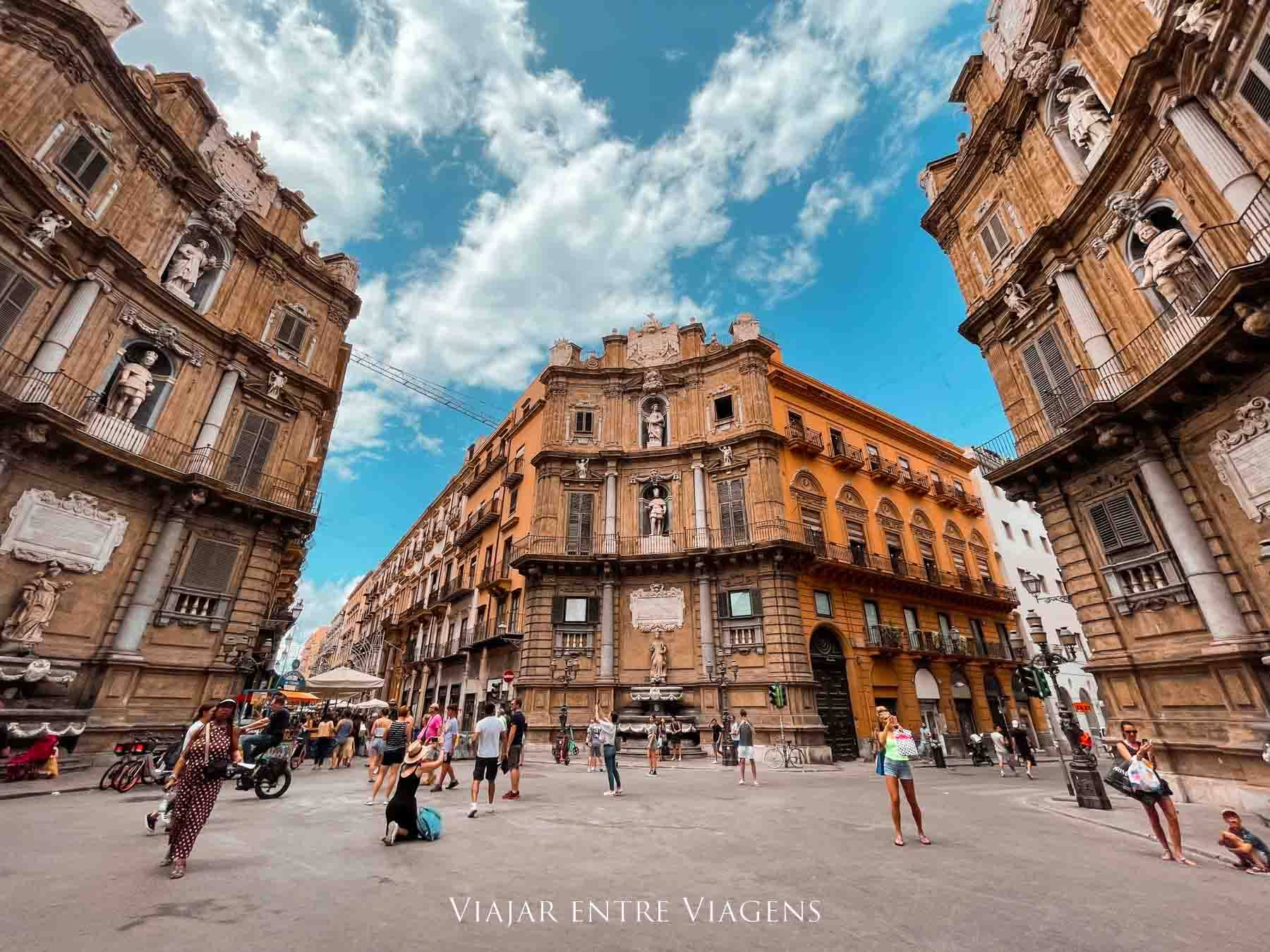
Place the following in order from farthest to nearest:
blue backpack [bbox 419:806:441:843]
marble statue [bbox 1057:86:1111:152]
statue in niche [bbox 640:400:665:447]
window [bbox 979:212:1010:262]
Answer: statue in niche [bbox 640:400:665:447] → window [bbox 979:212:1010:262] → marble statue [bbox 1057:86:1111:152] → blue backpack [bbox 419:806:441:843]

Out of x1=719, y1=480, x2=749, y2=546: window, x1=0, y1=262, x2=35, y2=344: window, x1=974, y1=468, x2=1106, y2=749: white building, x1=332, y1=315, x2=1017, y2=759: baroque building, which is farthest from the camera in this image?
x1=974, y1=468, x2=1106, y2=749: white building

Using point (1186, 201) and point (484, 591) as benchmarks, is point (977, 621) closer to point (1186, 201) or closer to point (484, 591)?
point (1186, 201)

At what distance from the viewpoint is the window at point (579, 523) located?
2384cm

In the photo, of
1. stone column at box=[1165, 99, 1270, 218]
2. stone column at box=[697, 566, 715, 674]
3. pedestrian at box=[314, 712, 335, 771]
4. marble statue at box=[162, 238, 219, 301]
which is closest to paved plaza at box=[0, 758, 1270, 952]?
pedestrian at box=[314, 712, 335, 771]

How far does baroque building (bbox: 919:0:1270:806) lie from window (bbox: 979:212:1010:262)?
31cm

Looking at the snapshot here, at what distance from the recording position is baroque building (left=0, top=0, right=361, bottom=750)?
12.0 meters

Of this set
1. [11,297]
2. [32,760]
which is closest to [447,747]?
[32,760]

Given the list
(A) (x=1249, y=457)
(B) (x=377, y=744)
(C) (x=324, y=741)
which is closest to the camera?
(A) (x=1249, y=457)

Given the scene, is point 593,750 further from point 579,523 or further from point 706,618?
point 579,523

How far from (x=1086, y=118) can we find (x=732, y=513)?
15784 millimetres

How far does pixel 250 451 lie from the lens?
16.6 metres

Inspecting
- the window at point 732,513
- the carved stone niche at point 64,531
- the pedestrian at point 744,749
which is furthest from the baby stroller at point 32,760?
the window at point 732,513

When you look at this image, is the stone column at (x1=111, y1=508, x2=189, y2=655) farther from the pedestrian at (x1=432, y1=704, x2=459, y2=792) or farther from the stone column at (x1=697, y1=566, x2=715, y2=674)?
the stone column at (x1=697, y1=566, x2=715, y2=674)

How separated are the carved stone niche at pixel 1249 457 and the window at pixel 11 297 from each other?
79.9 feet
